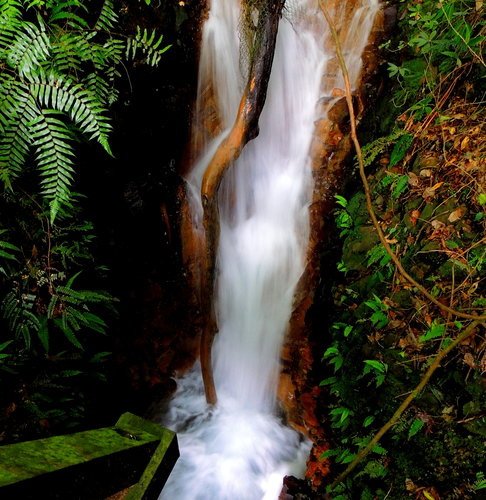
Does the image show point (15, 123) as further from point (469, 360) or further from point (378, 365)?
point (469, 360)

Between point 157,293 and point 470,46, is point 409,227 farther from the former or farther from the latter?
point 157,293

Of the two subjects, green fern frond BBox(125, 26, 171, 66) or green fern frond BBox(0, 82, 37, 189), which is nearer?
green fern frond BBox(0, 82, 37, 189)

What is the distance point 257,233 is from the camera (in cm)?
495

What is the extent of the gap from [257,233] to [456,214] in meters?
2.52

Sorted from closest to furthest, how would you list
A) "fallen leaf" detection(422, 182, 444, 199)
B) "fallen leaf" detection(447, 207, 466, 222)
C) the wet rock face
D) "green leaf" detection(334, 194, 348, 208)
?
"fallen leaf" detection(447, 207, 466, 222) → "fallen leaf" detection(422, 182, 444, 199) → "green leaf" detection(334, 194, 348, 208) → the wet rock face

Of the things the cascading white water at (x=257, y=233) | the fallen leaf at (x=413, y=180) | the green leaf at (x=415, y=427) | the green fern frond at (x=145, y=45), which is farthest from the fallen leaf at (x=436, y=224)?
the green fern frond at (x=145, y=45)

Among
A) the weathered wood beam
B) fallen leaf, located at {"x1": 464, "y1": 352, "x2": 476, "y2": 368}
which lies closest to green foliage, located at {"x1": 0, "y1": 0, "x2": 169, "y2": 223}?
the weathered wood beam

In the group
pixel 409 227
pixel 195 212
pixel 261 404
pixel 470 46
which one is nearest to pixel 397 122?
pixel 470 46

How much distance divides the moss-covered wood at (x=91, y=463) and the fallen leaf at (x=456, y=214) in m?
2.89

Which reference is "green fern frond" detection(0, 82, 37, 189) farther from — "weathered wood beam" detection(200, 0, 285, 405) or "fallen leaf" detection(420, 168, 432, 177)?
"fallen leaf" detection(420, 168, 432, 177)

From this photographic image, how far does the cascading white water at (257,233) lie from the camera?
→ 15.1 feet

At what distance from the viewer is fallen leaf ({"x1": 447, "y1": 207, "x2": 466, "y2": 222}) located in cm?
304

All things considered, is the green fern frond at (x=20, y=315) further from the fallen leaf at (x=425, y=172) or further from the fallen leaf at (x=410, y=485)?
the fallen leaf at (x=425, y=172)

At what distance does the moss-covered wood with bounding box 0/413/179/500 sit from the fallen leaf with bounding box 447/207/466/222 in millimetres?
2892
